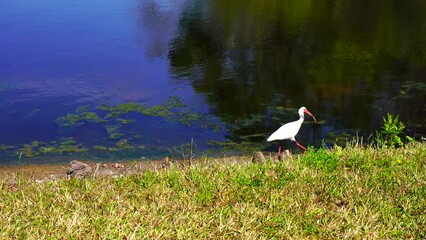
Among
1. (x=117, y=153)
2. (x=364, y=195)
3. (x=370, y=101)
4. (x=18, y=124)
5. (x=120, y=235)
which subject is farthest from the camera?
(x=370, y=101)

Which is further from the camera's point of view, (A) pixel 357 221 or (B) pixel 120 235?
(A) pixel 357 221

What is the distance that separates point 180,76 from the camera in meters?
19.4

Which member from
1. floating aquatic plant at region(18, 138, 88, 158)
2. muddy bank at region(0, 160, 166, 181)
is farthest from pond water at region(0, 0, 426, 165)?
muddy bank at region(0, 160, 166, 181)

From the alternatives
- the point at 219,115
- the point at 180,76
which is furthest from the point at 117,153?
the point at 180,76

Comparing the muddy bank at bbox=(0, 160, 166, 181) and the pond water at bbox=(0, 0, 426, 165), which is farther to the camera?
the pond water at bbox=(0, 0, 426, 165)

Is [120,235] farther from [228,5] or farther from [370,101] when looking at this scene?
[228,5]

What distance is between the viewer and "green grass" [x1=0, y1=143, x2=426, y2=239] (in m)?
5.78

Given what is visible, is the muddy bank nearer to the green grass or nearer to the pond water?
the pond water

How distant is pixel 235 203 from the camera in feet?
21.4

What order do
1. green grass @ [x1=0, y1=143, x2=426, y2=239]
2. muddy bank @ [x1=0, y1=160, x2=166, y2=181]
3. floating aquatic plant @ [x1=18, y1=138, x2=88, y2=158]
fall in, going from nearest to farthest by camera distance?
green grass @ [x1=0, y1=143, x2=426, y2=239]
muddy bank @ [x1=0, y1=160, x2=166, y2=181]
floating aquatic plant @ [x1=18, y1=138, x2=88, y2=158]

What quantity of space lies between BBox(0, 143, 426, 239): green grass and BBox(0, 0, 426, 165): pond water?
1950 millimetres

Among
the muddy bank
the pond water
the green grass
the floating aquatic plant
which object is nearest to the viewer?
the green grass

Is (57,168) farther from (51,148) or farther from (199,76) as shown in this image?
(199,76)

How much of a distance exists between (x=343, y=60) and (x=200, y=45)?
5863 millimetres
